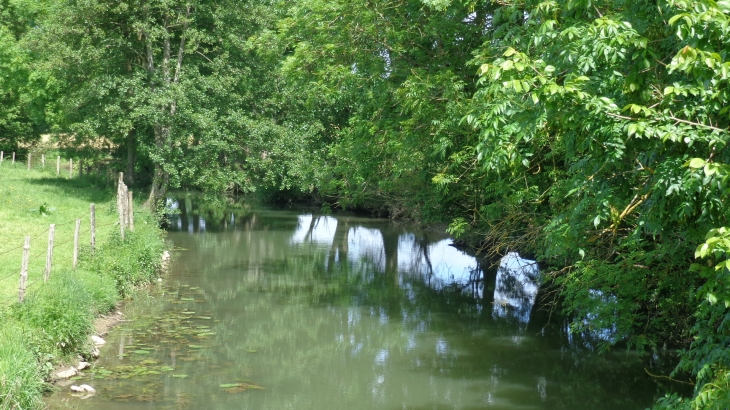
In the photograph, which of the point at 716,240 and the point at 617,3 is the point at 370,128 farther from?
the point at 716,240

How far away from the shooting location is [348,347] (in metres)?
14.0

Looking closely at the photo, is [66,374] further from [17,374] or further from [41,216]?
[41,216]

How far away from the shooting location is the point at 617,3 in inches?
273

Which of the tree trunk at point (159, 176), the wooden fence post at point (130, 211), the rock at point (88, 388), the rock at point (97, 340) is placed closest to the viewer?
the rock at point (88, 388)

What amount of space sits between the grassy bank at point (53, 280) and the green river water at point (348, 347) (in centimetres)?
59

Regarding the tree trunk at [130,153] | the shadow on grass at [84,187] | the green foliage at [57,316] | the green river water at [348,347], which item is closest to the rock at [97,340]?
the green river water at [348,347]

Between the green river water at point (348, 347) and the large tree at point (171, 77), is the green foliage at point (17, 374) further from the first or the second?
the large tree at point (171, 77)

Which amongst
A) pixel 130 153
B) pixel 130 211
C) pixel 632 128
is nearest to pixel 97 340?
pixel 130 211

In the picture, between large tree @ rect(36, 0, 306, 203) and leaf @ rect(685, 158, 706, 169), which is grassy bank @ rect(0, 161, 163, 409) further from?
leaf @ rect(685, 158, 706, 169)

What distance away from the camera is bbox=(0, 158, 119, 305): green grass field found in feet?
49.6

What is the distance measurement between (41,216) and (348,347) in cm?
1365

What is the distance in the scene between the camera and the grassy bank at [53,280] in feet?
29.3

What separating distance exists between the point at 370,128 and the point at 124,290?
6364mm

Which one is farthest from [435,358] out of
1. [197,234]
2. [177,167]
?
[197,234]
